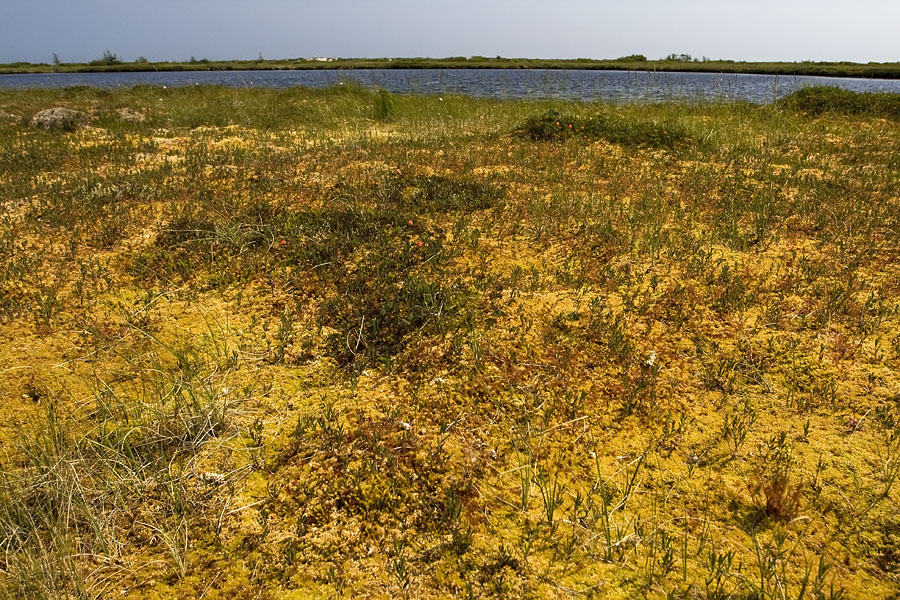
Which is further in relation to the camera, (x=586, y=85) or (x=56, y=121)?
(x=586, y=85)

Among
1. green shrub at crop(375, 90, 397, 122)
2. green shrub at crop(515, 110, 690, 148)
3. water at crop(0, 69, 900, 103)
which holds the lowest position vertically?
green shrub at crop(515, 110, 690, 148)

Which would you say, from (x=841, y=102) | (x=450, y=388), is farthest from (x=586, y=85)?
(x=450, y=388)

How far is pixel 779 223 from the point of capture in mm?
5441

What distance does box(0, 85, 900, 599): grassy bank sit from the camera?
209 cm

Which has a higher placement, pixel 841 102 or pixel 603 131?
pixel 841 102

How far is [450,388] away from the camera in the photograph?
3.12 meters

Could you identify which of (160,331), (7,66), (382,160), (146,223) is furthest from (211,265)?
(7,66)

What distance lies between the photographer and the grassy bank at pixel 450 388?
6.85 ft

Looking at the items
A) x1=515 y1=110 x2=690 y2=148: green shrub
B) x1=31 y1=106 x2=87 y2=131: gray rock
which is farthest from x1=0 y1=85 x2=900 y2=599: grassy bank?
x1=31 y1=106 x2=87 y2=131: gray rock

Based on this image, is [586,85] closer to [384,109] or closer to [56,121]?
[384,109]

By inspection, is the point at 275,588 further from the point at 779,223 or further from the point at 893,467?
the point at 779,223

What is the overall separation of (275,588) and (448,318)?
7.21 feet

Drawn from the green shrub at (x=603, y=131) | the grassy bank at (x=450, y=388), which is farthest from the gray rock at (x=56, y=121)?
the green shrub at (x=603, y=131)

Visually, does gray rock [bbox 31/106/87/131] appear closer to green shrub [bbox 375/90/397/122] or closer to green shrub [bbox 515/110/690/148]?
green shrub [bbox 375/90/397/122]
